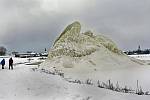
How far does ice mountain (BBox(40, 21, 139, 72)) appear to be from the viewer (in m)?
48.3

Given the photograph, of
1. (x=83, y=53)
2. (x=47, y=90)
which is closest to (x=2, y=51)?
(x=83, y=53)

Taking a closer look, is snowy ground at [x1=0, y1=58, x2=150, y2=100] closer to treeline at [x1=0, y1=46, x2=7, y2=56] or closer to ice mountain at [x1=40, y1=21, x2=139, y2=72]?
ice mountain at [x1=40, y1=21, x2=139, y2=72]

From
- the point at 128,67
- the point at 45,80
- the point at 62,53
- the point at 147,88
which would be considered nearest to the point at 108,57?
the point at 128,67

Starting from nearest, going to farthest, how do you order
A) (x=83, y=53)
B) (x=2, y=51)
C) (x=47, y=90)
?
1. (x=47, y=90)
2. (x=83, y=53)
3. (x=2, y=51)

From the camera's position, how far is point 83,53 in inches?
2036

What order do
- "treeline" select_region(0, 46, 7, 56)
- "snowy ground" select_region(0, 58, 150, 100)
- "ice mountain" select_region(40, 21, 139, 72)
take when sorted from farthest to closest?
"treeline" select_region(0, 46, 7, 56) < "ice mountain" select_region(40, 21, 139, 72) < "snowy ground" select_region(0, 58, 150, 100)

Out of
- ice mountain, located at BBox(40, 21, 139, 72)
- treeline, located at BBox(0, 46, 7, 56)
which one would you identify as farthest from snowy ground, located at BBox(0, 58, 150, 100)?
treeline, located at BBox(0, 46, 7, 56)

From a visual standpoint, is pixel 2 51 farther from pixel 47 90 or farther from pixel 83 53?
pixel 47 90

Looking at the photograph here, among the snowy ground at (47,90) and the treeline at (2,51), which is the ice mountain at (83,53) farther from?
the treeline at (2,51)

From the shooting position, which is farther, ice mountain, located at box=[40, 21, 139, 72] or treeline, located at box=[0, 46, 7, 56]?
treeline, located at box=[0, 46, 7, 56]

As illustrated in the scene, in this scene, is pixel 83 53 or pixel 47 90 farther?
pixel 83 53

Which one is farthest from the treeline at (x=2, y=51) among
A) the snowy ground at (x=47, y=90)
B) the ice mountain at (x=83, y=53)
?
the snowy ground at (x=47, y=90)

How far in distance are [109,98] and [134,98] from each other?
1392 mm

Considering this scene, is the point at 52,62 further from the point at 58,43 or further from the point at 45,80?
the point at 45,80
